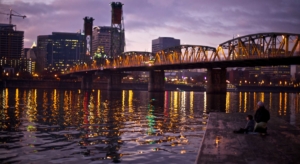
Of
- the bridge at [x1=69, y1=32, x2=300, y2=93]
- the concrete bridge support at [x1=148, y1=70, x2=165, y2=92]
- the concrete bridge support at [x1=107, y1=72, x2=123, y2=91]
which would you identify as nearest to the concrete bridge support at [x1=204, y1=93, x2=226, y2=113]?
the bridge at [x1=69, y1=32, x2=300, y2=93]

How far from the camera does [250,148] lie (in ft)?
58.3

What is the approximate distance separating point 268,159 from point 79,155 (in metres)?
10.0

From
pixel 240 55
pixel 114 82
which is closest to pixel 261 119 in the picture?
pixel 240 55

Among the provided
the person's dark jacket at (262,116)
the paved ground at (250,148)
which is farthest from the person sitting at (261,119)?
the paved ground at (250,148)

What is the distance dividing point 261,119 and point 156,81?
137 metres

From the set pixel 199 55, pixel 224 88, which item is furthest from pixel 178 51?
pixel 224 88

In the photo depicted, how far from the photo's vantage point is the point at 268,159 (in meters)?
15.4

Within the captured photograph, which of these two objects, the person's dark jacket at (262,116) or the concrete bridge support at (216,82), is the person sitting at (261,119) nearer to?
the person's dark jacket at (262,116)

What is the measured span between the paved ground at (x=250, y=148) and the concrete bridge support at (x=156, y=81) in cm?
13138

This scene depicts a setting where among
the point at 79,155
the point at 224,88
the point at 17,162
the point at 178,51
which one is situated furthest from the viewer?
the point at 178,51

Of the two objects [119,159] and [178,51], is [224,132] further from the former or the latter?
[178,51]

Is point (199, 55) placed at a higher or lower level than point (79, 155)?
higher

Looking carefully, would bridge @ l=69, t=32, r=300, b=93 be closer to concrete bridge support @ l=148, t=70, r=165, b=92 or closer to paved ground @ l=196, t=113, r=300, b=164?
concrete bridge support @ l=148, t=70, r=165, b=92

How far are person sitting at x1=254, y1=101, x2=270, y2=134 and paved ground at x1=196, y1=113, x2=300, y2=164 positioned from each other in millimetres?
591
